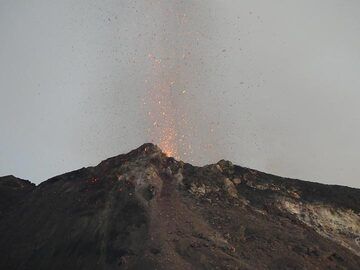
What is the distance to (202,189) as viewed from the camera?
4103 cm

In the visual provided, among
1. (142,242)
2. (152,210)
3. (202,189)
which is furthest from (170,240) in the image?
(202,189)

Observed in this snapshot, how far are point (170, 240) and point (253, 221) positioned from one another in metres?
7.80

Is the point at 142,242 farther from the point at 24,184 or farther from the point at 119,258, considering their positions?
the point at 24,184

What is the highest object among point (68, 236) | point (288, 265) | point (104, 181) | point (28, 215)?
point (104, 181)

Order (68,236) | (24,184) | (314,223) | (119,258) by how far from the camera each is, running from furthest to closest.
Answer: (24,184) < (314,223) < (68,236) < (119,258)

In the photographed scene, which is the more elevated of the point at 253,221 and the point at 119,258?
the point at 253,221

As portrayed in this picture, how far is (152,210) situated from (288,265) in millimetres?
10498

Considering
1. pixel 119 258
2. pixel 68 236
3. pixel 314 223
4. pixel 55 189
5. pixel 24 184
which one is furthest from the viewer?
pixel 24 184

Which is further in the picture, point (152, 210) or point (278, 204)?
point (278, 204)

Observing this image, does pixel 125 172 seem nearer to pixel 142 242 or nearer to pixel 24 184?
pixel 142 242

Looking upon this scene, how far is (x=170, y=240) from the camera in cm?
3048

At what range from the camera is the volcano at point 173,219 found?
29.9 m

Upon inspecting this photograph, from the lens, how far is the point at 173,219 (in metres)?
34.1

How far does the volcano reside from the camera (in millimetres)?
29859
